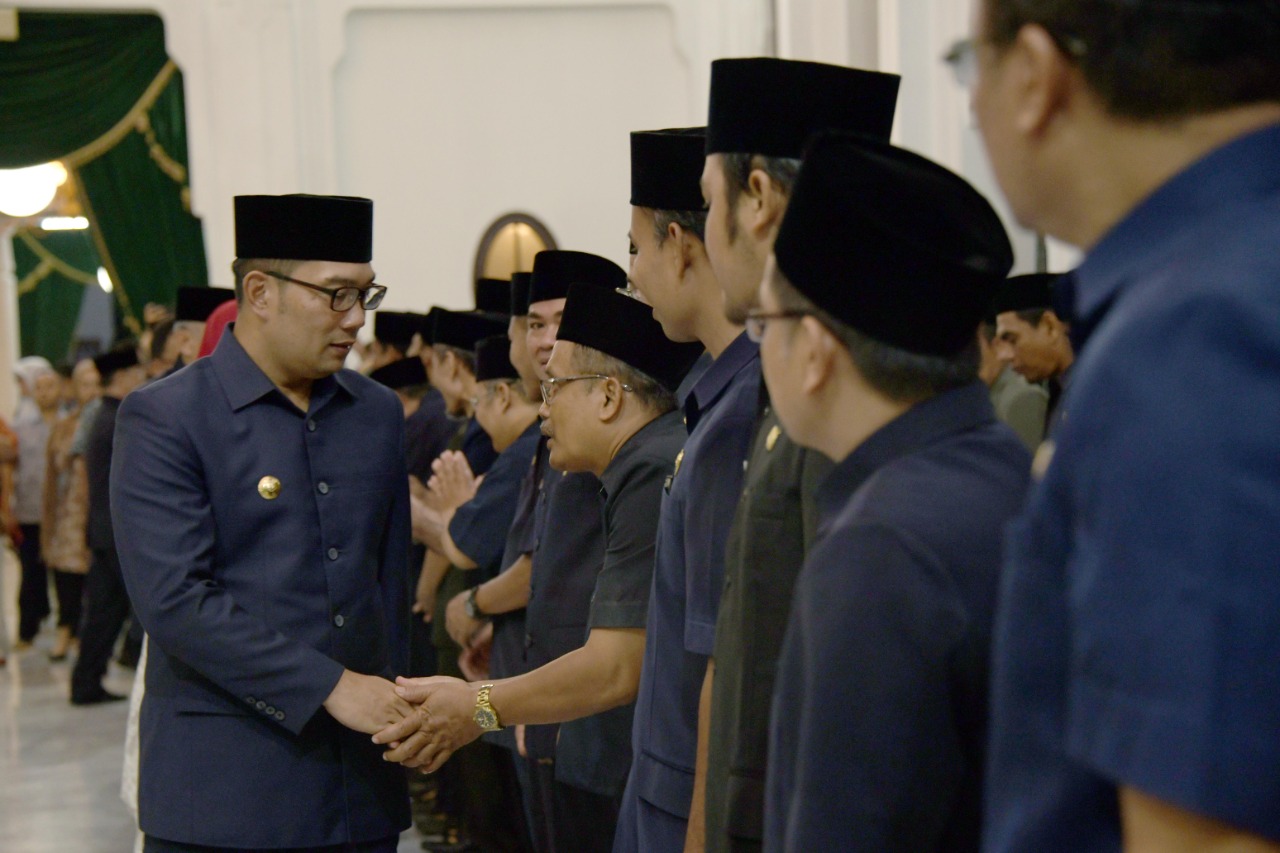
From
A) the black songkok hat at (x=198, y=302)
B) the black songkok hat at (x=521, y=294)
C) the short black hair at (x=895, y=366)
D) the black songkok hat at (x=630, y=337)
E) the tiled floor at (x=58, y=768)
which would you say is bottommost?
the tiled floor at (x=58, y=768)

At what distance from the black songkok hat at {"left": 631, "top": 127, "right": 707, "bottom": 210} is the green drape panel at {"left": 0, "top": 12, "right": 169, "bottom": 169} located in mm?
8410

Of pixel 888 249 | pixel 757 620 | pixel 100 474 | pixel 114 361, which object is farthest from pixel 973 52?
pixel 114 361

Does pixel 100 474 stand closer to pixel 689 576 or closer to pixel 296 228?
pixel 296 228

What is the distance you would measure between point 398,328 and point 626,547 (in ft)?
15.8

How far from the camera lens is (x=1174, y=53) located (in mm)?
913

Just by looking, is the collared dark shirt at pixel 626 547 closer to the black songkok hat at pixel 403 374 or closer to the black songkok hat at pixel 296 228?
the black songkok hat at pixel 296 228

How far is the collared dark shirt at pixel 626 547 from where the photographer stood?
2.54 m

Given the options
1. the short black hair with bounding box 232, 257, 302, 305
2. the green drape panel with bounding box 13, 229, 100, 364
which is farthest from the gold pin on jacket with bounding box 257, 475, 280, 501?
the green drape panel with bounding box 13, 229, 100, 364

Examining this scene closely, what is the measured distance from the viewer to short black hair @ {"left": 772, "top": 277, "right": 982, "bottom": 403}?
1.35 meters

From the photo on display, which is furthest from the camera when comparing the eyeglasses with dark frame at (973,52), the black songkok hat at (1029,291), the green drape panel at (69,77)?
the green drape panel at (69,77)

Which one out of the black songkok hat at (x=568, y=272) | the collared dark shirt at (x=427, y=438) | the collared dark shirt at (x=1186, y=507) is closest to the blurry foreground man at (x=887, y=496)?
the collared dark shirt at (x=1186, y=507)

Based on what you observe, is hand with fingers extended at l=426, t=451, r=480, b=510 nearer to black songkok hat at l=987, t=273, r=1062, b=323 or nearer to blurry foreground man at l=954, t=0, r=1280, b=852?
black songkok hat at l=987, t=273, r=1062, b=323

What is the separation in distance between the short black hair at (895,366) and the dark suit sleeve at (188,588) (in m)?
1.45

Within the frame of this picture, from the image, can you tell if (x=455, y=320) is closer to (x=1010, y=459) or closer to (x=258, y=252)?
(x=258, y=252)
